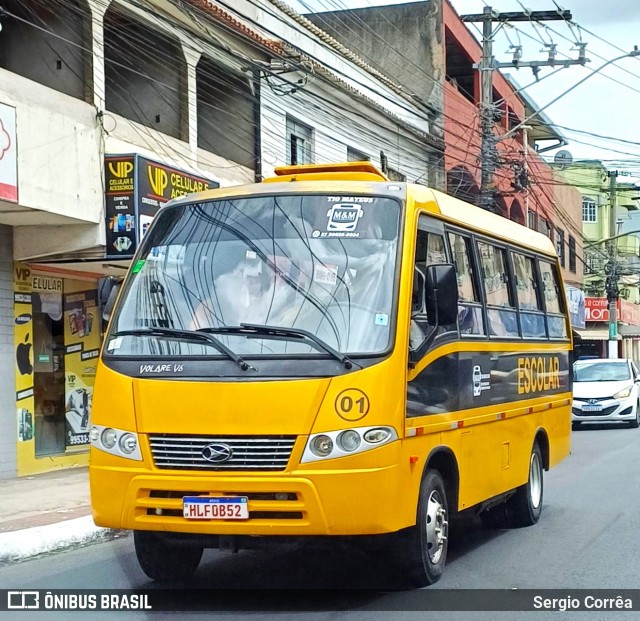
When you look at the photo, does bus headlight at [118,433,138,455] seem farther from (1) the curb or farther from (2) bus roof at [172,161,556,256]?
(1) the curb

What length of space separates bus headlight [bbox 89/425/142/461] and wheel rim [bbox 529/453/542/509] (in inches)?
188

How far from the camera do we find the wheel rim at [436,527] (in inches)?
275

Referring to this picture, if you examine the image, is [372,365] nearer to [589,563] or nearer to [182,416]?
[182,416]

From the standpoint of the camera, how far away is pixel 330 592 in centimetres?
694

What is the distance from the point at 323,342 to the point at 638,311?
205ft

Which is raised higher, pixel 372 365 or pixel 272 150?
pixel 272 150

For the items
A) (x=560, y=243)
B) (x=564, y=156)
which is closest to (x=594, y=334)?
(x=560, y=243)

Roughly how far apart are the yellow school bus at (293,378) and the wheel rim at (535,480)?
2012mm

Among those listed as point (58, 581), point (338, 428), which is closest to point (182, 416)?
point (338, 428)

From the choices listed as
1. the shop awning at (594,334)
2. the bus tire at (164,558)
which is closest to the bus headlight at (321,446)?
the bus tire at (164,558)

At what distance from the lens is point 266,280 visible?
6.82 metres

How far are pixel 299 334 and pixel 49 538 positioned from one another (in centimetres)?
371

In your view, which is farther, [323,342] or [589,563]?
[589,563]

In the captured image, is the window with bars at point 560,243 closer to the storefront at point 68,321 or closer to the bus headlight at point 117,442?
the storefront at point 68,321
